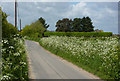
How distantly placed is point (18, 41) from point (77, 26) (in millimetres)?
60933

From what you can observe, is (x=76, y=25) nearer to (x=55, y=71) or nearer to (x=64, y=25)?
(x=64, y=25)

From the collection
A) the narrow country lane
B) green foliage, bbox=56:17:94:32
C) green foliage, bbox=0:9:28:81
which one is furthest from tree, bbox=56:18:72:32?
green foliage, bbox=0:9:28:81

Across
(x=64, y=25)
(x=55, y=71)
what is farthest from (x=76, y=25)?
(x=55, y=71)

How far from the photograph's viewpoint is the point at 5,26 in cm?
1080

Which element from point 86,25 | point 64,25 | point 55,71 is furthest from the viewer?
point 64,25

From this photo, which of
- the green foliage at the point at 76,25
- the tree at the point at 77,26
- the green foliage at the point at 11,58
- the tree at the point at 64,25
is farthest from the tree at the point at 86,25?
the green foliage at the point at 11,58

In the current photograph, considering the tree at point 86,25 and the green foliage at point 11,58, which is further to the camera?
the tree at point 86,25

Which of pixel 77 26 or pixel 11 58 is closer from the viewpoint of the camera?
pixel 11 58

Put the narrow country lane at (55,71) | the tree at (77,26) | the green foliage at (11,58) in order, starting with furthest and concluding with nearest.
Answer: the tree at (77,26) < the narrow country lane at (55,71) < the green foliage at (11,58)

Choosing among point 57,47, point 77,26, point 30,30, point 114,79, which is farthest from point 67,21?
point 114,79

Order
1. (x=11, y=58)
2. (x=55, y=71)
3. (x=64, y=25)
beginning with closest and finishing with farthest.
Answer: (x=11, y=58) < (x=55, y=71) < (x=64, y=25)

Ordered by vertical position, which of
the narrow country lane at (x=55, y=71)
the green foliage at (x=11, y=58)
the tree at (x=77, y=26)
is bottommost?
the narrow country lane at (x=55, y=71)

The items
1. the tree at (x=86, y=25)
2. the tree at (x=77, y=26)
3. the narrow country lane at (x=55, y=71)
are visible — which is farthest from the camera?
the tree at (x=77, y=26)

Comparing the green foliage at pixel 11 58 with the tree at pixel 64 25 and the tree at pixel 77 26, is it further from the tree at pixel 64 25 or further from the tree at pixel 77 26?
the tree at pixel 77 26
